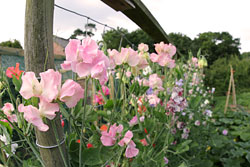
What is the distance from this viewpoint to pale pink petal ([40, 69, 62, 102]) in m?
0.36

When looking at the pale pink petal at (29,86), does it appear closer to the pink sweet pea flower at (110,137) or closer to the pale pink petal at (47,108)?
the pale pink petal at (47,108)

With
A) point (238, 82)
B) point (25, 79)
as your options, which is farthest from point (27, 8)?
point (238, 82)

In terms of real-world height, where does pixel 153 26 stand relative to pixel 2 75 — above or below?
above

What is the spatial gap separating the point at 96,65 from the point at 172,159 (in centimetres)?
119

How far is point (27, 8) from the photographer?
46cm

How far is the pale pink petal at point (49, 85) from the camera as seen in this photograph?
0.36 metres

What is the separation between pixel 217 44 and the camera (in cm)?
2155

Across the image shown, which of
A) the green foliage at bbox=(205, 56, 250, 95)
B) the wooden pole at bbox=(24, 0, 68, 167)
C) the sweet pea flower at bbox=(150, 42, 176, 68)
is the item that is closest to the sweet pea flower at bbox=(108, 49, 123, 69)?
the wooden pole at bbox=(24, 0, 68, 167)

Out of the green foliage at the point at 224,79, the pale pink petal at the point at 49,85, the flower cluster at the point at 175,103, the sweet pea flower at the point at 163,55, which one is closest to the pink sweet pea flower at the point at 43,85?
the pale pink petal at the point at 49,85

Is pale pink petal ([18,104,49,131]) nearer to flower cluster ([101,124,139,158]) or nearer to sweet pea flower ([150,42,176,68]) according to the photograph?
flower cluster ([101,124,139,158])

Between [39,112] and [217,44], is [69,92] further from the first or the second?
[217,44]

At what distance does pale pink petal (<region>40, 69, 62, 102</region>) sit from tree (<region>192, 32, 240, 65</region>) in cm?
2146

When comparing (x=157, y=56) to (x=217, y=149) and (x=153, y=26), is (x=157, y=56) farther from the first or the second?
(x=217, y=149)

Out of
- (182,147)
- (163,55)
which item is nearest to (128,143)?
(163,55)
